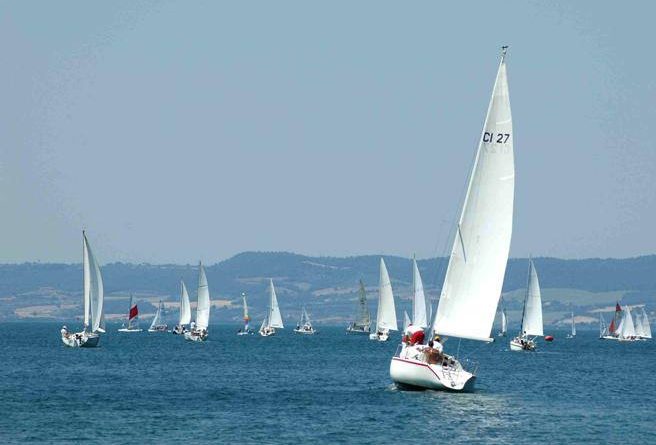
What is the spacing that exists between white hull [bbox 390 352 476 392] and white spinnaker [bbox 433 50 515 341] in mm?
1746

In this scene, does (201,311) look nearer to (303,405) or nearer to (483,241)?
(303,405)

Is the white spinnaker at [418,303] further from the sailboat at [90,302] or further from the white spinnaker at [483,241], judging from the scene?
the white spinnaker at [483,241]

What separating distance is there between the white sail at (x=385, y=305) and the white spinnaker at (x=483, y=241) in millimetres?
112231

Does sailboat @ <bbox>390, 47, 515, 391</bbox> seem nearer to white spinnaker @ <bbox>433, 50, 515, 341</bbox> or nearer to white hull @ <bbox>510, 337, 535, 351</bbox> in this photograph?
white spinnaker @ <bbox>433, 50, 515, 341</bbox>

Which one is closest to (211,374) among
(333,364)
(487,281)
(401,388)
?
(333,364)

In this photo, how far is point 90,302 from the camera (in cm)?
13712

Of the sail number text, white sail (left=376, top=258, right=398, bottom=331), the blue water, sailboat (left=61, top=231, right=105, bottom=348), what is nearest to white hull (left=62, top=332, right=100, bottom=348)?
sailboat (left=61, top=231, right=105, bottom=348)

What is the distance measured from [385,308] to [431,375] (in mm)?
116593

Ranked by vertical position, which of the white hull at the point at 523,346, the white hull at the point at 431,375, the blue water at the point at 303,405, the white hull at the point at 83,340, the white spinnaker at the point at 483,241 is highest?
the white spinnaker at the point at 483,241

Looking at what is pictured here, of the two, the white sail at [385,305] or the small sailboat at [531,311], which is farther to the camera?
the white sail at [385,305]

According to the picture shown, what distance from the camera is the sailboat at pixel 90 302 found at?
443 feet

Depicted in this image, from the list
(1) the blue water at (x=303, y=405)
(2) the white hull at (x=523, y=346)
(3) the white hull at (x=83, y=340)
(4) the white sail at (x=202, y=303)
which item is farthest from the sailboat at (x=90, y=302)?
(2) the white hull at (x=523, y=346)

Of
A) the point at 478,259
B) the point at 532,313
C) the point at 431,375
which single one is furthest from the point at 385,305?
the point at 478,259

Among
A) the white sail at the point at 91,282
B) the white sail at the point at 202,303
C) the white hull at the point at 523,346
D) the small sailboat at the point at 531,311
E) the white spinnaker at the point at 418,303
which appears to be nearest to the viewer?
the white sail at the point at 91,282
